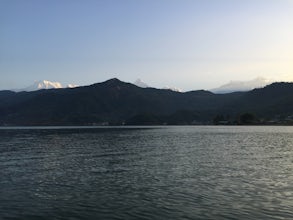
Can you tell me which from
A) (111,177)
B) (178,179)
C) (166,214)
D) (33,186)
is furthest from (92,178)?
(166,214)

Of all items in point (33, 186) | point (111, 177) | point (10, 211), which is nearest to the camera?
point (10, 211)

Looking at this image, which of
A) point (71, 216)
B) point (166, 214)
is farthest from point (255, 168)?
point (71, 216)

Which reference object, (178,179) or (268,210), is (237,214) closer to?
(268,210)

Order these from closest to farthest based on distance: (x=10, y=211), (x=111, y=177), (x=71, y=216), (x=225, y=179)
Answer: (x=71, y=216) → (x=10, y=211) → (x=225, y=179) → (x=111, y=177)

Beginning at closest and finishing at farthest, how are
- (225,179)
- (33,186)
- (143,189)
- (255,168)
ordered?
(143,189), (33,186), (225,179), (255,168)


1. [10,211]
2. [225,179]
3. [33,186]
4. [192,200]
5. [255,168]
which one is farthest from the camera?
[255,168]

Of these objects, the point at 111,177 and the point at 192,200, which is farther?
the point at 111,177

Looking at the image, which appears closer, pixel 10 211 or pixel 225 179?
pixel 10 211

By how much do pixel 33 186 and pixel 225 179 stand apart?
960 inches

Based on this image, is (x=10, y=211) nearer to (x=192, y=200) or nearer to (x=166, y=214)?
(x=166, y=214)

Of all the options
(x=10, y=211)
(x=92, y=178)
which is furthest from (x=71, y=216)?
(x=92, y=178)

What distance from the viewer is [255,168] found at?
59375 mm

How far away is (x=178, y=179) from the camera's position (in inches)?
1911

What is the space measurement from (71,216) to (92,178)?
2023 centimetres
